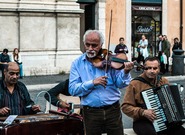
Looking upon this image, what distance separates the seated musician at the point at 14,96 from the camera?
5121 mm

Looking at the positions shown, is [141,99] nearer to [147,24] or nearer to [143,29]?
[143,29]

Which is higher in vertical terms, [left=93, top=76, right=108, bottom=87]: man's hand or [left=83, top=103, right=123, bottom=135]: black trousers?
[left=93, top=76, right=108, bottom=87]: man's hand

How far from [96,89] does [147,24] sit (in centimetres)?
2009

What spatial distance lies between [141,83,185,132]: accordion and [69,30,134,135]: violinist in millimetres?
A: 746

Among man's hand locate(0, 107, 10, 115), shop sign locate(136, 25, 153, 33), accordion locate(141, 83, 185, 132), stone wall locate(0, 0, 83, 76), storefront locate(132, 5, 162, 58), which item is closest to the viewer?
Answer: man's hand locate(0, 107, 10, 115)

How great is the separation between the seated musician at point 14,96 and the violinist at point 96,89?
0.89 m

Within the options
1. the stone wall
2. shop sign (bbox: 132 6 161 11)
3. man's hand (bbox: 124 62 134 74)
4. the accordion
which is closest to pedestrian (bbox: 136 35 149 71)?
shop sign (bbox: 132 6 161 11)

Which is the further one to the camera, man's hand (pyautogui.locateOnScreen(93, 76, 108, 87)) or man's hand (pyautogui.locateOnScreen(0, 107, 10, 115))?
man's hand (pyautogui.locateOnScreen(0, 107, 10, 115))

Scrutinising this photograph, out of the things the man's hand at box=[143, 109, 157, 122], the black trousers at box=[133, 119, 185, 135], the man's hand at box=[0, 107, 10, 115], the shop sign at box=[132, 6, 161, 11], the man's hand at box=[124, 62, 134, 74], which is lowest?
the black trousers at box=[133, 119, 185, 135]

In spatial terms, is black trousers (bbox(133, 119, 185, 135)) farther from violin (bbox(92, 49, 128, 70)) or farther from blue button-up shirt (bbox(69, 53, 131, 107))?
violin (bbox(92, 49, 128, 70))

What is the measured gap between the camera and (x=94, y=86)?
4.30m

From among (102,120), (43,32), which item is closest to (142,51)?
(43,32)

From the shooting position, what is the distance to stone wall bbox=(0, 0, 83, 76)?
17891 mm

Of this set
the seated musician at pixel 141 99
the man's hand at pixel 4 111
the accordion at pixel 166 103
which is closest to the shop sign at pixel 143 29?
the seated musician at pixel 141 99
